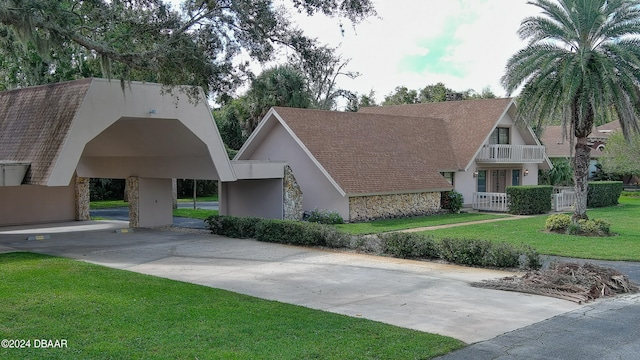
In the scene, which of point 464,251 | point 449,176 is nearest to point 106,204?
point 449,176

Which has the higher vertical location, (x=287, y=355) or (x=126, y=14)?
(x=126, y=14)

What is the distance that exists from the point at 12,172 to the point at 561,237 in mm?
18532

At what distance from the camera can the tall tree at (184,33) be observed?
16.1 metres

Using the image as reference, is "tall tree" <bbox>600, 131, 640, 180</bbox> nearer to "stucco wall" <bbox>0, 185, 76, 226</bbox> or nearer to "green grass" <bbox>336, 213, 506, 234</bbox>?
"green grass" <bbox>336, 213, 506, 234</bbox>

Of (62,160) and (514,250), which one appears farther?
(62,160)

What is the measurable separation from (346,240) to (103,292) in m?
8.95

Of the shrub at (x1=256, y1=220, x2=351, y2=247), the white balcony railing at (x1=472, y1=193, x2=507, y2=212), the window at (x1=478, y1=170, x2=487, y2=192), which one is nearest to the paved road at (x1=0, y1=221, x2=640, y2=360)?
the shrub at (x1=256, y1=220, x2=351, y2=247)

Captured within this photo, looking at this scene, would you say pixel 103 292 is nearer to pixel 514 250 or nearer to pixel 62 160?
pixel 62 160

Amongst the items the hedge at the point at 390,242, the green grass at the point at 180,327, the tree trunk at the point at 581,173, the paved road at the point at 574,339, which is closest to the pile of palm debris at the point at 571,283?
the paved road at the point at 574,339

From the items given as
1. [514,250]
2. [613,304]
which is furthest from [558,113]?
[613,304]

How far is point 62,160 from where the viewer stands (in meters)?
18.4

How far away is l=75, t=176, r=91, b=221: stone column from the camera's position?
28906mm

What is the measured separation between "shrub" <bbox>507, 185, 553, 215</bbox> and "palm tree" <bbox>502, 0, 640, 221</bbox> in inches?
272

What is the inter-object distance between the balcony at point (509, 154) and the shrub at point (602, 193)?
349 cm
